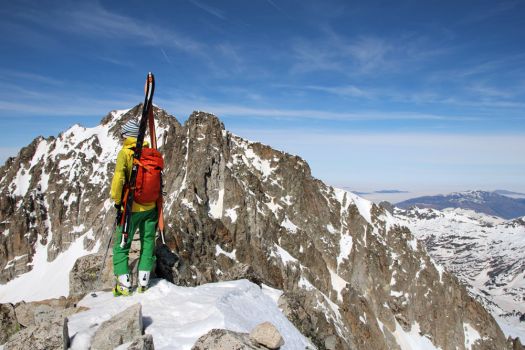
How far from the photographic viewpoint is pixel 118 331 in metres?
8.48

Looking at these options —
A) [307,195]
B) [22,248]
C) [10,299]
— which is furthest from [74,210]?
[307,195]

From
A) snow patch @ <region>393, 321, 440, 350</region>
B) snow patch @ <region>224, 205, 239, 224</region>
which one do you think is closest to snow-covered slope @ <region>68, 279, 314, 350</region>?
snow patch @ <region>224, 205, 239, 224</region>

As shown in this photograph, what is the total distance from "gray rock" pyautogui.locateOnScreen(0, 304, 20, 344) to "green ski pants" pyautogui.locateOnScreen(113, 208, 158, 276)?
3265mm

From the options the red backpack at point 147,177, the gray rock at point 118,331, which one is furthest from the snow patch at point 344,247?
the gray rock at point 118,331

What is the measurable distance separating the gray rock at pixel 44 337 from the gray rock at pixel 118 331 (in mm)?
648

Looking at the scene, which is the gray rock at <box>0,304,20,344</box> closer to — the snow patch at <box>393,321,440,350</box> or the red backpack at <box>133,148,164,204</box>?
the red backpack at <box>133,148,164,204</box>

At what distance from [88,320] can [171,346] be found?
7.88 ft

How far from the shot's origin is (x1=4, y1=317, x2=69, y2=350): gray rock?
8250 mm

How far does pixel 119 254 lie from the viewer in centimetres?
1162

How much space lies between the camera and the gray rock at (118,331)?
27.4 feet

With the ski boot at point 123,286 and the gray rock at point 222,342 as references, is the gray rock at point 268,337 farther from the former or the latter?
the ski boot at point 123,286

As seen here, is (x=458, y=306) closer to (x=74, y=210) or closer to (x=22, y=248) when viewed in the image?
(x=74, y=210)

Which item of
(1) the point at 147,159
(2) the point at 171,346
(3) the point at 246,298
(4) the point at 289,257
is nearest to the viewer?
(2) the point at 171,346

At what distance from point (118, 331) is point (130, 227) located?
365 cm
